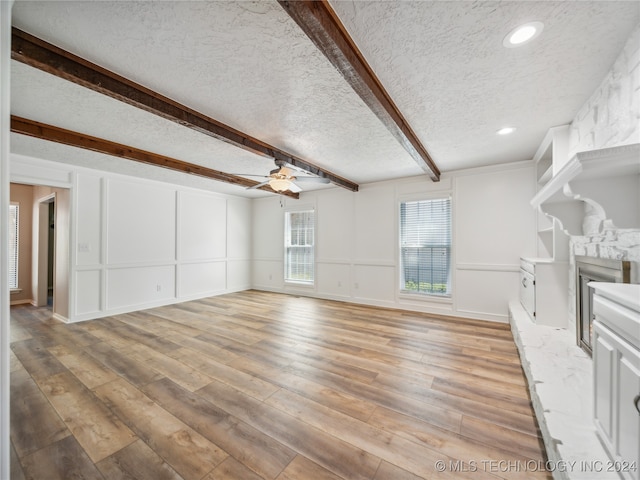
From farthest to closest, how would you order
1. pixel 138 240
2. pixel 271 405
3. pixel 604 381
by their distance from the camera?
pixel 138 240, pixel 271 405, pixel 604 381

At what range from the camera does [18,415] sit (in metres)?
1.89

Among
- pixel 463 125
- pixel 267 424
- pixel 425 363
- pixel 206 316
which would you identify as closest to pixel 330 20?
pixel 463 125

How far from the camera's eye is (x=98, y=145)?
121 inches

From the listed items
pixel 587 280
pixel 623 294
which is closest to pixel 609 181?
pixel 623 294

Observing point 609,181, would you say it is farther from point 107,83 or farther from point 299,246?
point 299,246

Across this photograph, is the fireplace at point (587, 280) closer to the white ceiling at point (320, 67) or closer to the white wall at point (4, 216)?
the white ceiling at point (320, 67)

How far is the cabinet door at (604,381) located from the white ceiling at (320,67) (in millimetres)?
1653

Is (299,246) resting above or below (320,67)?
below

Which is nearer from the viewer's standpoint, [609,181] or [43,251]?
[609,181]

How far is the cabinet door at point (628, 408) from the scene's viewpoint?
3.00ft

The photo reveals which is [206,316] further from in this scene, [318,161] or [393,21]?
[393,21]

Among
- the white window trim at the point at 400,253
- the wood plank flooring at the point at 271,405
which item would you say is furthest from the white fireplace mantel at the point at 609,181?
the white window trim at the point at 400,253

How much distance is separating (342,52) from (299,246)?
5093 millimetres

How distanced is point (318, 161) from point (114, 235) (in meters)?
3.80
